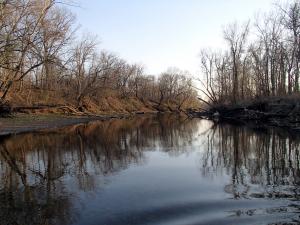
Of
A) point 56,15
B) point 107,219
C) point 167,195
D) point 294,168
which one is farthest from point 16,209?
point 56,15

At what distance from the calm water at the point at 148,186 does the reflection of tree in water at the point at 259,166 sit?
0.08 feet

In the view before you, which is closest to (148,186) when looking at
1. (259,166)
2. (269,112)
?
(259,166)

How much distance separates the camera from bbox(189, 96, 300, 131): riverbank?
34.4 meters

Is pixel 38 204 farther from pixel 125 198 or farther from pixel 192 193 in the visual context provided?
pixel 192 193

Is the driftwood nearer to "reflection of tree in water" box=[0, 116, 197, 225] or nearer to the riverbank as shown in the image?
the riverbank

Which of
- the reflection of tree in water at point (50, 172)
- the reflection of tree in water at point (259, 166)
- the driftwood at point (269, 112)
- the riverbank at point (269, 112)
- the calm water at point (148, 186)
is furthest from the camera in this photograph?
the driftwood at point (269, 112)

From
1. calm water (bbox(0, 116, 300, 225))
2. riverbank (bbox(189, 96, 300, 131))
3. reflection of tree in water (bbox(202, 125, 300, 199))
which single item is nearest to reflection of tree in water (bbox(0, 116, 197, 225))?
calm water (bbox(0, 116, 300, 225))

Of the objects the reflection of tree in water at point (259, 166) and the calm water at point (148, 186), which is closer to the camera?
the calm water at point (148, 186)

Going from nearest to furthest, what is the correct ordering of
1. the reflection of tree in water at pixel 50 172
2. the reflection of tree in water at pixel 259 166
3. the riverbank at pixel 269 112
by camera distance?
the reflection of tree in water at pixel 50 172 < the reflection of tree in water at pixel 259 166 < the riverbank at pixel 269 112

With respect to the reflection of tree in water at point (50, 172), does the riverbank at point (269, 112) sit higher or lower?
higher

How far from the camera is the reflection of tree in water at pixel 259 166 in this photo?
9.82 metres

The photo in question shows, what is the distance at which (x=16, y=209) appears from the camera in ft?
26.5

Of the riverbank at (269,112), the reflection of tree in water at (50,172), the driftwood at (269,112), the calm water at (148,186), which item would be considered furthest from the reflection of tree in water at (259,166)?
the driftwood at (269,112)

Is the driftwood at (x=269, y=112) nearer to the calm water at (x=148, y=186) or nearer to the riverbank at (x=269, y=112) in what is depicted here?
the riverbank at (x=269, y=112)
